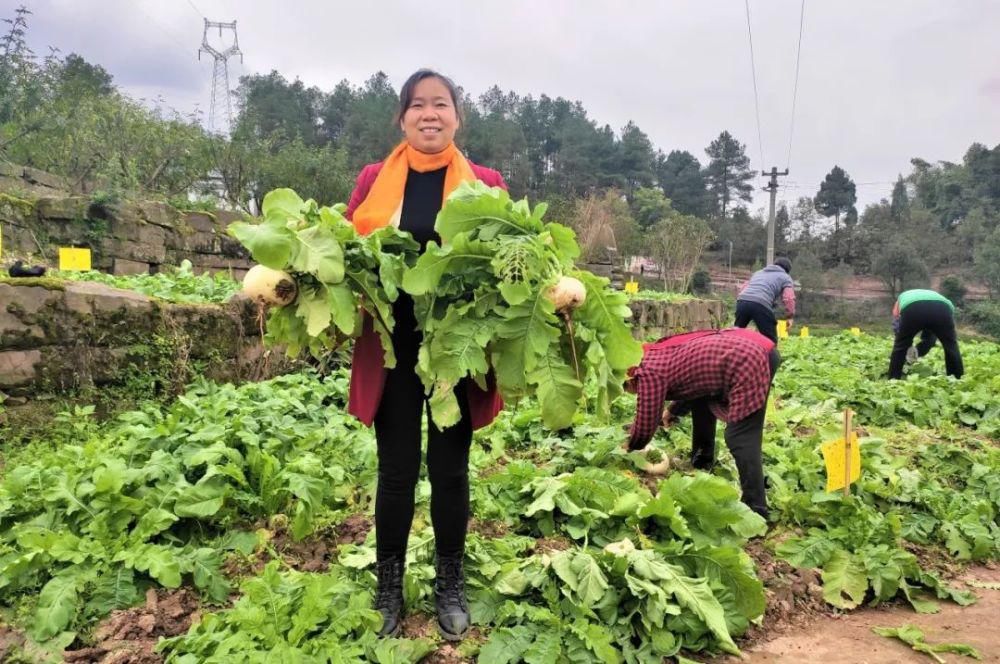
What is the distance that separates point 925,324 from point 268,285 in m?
8.18

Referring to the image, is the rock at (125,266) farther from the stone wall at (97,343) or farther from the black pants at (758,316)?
the black pants at (758,316)

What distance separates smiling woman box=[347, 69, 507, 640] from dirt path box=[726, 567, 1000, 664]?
1.27 m

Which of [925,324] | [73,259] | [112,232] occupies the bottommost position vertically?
[925,324]

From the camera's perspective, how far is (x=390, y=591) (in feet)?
7.82

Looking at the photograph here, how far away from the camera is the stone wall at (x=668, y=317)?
13.7m

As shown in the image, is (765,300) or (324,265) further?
(765,300)

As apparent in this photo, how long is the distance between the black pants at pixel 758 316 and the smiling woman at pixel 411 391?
7.55 meters

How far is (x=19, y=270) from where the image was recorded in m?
4.34

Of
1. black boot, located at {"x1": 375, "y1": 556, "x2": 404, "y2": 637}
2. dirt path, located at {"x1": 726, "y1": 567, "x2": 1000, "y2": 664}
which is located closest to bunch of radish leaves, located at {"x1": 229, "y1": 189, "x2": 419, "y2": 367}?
black boot, located at {"x1": 375, "y1": 556, "x2": 404, "y2": 637}

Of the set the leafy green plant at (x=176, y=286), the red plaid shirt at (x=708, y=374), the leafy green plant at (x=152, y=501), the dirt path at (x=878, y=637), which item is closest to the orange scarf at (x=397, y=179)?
the leafy green plant at (x=152, y=501)

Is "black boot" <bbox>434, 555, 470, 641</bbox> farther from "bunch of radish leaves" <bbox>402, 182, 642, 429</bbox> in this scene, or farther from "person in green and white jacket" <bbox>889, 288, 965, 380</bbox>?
"person in green and white jacket" <bbox>889, 288, 965, 380</bbox>

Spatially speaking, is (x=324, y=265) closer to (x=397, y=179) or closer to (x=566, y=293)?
(x=397, y=179)

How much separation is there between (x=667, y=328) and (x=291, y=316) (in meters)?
13.7

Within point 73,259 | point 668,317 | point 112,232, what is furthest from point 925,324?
point 112,232
